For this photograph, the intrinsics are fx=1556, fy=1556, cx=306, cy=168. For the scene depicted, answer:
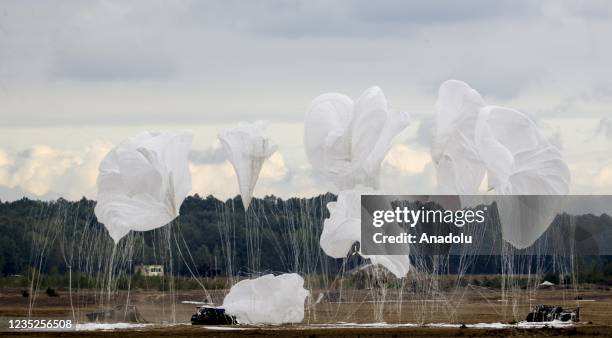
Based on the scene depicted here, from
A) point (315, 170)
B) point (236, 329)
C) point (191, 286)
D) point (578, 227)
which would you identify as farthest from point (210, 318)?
point (191, 286)

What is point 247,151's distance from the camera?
62094mm

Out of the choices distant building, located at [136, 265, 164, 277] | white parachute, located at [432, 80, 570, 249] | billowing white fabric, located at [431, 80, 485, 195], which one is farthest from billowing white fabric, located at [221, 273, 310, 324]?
distant building, located at [136, 265, 164, 277]

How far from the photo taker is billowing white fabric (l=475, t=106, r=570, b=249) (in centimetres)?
6306

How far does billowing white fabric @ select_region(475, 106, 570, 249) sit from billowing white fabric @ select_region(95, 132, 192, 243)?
12.4 m

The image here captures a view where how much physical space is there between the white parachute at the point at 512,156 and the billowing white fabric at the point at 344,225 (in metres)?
3.60

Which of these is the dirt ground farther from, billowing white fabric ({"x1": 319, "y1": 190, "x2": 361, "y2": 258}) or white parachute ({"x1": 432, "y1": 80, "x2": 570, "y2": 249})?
white parachute ({"x1": 432, "y1": 80, "x2": 570, "y2": 249})

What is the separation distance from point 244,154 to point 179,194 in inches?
130

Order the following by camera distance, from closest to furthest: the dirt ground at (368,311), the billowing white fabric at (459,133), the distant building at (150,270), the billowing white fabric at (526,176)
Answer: the dirt ground at (368,311), the billowing white fabric at (459,133), the billowing white fabric at (526,176), the distant building at (150,270)

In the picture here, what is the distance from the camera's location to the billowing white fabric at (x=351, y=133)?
2448 inches

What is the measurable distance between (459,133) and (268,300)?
10.4 m

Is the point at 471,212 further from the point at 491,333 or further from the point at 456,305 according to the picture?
the point at 456,305

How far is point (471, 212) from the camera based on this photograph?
64.1m

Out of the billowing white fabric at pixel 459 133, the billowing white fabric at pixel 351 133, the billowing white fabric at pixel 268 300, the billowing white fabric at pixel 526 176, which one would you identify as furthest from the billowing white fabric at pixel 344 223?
the billowing white fabric at pixel 526 176

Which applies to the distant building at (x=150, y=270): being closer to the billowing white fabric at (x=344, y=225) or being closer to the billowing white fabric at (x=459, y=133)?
the billowing white fabric at (x=344, y=225)
